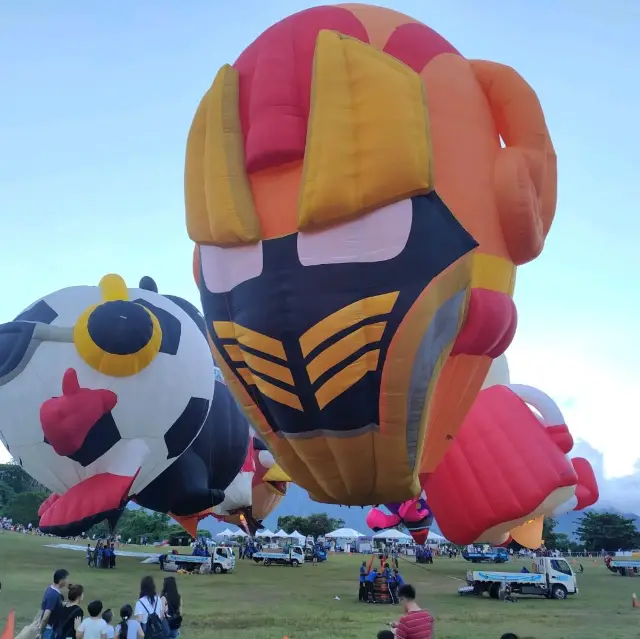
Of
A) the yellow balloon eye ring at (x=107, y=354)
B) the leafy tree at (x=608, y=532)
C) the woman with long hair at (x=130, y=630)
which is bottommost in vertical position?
the woman with long hair at (x=130, y=630)

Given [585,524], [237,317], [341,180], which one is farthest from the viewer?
[585,524]

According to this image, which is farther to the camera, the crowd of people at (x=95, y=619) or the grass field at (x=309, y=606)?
the grass field at (x=309, y=606)

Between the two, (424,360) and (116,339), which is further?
(116,339)

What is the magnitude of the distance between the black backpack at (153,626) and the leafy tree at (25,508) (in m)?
41.5

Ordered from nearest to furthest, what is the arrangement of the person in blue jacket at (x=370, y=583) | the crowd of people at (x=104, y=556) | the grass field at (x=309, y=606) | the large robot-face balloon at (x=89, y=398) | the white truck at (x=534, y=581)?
the grass field at (x=309, y=606)
the large robot-face balloon at (x=89, y=398)
the person in blue jacket at (x=370, y=583)
the white truck at (x=534, y=581)
the crowd of people at (x=104, y=556)


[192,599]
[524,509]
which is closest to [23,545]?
[192,599]

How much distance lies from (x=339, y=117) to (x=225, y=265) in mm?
1362

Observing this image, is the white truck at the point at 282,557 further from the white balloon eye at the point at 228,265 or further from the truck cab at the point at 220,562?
the white balloon eye at the point at 228,265

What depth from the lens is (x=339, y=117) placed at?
4770 mm

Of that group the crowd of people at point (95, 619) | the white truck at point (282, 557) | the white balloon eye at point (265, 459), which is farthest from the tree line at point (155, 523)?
the crowd of people at point (95, 619)

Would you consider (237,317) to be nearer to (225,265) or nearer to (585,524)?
(225,265)

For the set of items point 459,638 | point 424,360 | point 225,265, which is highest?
point 225,265

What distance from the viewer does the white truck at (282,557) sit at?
2152 cm

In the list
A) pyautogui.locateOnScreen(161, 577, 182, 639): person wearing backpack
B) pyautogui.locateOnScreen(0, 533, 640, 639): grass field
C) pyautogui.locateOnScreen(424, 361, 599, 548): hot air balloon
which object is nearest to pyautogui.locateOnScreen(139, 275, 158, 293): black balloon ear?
pyautogui.locateOnScreen(0, 533, 640, 639): grass field
